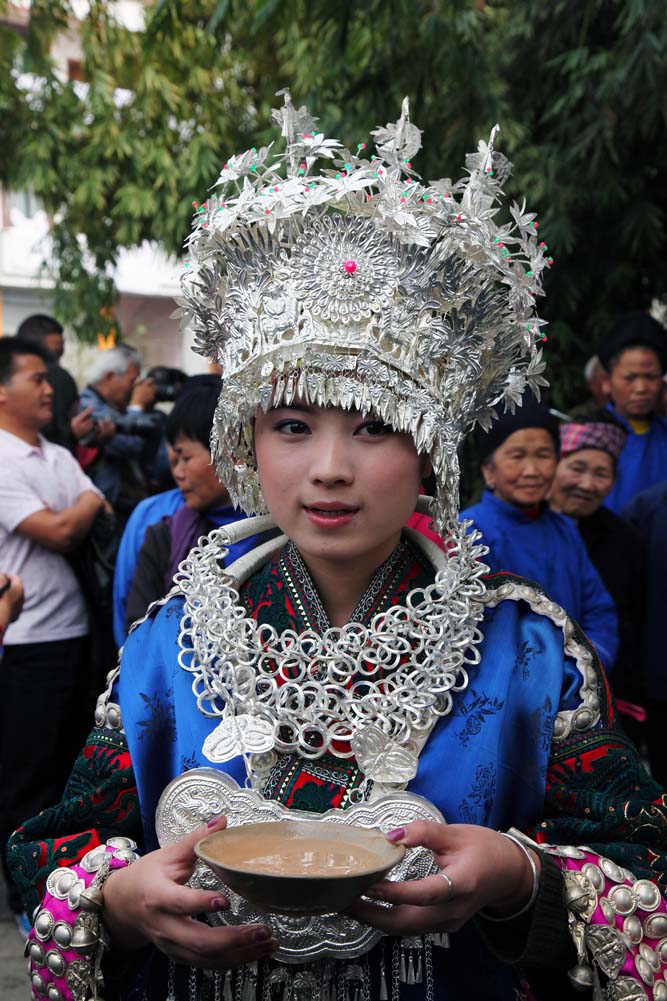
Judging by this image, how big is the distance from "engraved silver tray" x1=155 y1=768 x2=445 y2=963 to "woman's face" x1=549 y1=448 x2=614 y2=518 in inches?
120

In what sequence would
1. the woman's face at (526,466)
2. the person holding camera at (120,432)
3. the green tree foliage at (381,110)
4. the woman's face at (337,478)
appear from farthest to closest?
the person holding camera at (120,432), the green tree foliage at (381,110), the woman's face at (526,466), the woman's face at (337,478)

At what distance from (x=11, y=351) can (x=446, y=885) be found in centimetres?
356

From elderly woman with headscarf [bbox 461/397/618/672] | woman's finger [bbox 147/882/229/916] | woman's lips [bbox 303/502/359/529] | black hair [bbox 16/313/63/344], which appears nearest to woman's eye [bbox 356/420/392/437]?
woman's lips [bbox 303/502/359/529]

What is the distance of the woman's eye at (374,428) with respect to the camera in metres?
1.77

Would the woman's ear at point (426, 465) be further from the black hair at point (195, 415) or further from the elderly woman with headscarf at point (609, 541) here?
the elderly woman with headscarf at point (609, 541)

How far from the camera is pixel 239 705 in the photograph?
5.97 feet

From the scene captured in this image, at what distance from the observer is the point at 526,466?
13.5ft

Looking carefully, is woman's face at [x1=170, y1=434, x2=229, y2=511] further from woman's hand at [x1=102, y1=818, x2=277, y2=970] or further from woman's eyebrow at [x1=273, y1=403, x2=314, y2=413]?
woman's hand at [x1=102, y1=818, x2=277, y2=970]

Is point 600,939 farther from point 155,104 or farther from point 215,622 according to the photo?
point 155,104

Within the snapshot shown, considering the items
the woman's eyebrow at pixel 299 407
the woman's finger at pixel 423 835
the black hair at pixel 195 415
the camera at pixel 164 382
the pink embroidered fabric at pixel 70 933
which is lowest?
the pink embroidered fabric at pixel 70 933

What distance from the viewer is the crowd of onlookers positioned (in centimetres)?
406

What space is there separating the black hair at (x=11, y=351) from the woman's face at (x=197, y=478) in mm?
882

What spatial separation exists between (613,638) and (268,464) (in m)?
2.59

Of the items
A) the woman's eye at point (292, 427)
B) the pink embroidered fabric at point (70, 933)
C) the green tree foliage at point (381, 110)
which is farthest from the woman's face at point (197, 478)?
the pink embroidered fabric at point (70, 933)
